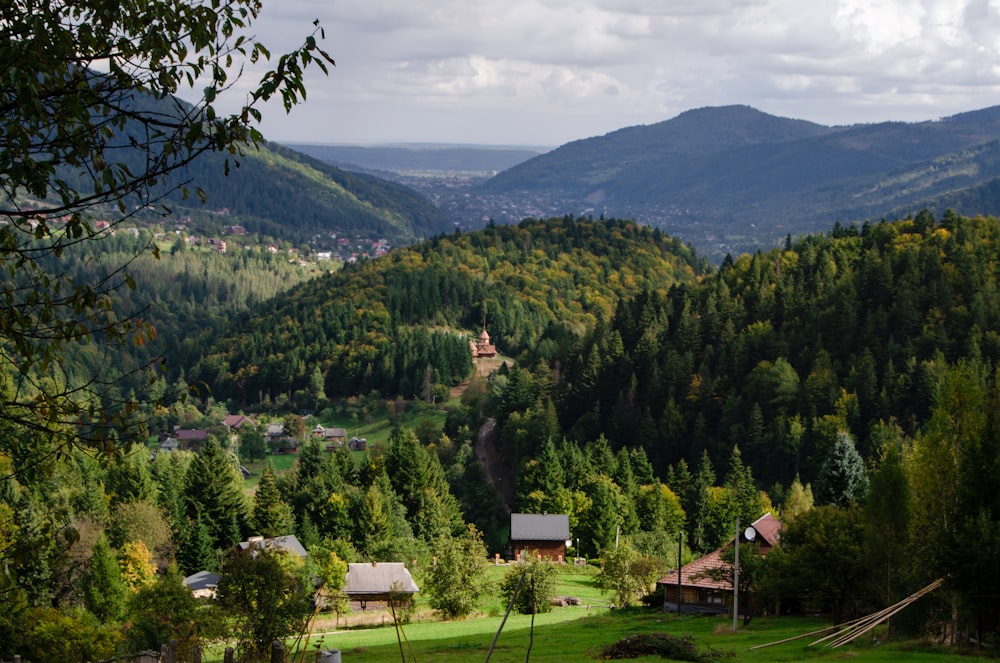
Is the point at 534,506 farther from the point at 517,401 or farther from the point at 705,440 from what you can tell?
the point at 517,401

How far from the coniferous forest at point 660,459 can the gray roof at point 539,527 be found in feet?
10.0

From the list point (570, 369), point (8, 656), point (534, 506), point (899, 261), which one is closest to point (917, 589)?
point (8, 656)

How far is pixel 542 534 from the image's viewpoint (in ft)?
265

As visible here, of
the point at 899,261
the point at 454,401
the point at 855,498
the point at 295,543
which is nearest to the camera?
the point at 855,498

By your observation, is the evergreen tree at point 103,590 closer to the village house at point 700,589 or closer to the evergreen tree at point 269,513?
the evergreen tree at point 269,513

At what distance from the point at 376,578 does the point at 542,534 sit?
2203 cm

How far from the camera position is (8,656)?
3794 cm

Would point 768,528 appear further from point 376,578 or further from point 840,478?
point 376,578

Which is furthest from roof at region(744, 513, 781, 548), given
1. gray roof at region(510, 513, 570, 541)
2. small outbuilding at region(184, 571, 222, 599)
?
small outbuilding at region(184, 571, 222, 599)

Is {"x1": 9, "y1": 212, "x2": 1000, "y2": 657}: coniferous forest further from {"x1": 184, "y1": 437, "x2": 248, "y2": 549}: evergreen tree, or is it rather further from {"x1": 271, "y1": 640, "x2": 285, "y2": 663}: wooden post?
{"x1": 271, "y1": 640, "x2": 285, "y2": 663}: wooden post

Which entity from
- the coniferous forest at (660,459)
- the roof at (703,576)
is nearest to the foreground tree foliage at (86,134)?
the coniferous forest at (660,459)

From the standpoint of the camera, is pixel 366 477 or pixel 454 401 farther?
pixel 454 401

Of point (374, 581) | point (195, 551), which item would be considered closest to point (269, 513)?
point (195, 551)

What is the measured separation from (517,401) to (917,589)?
297 feet
